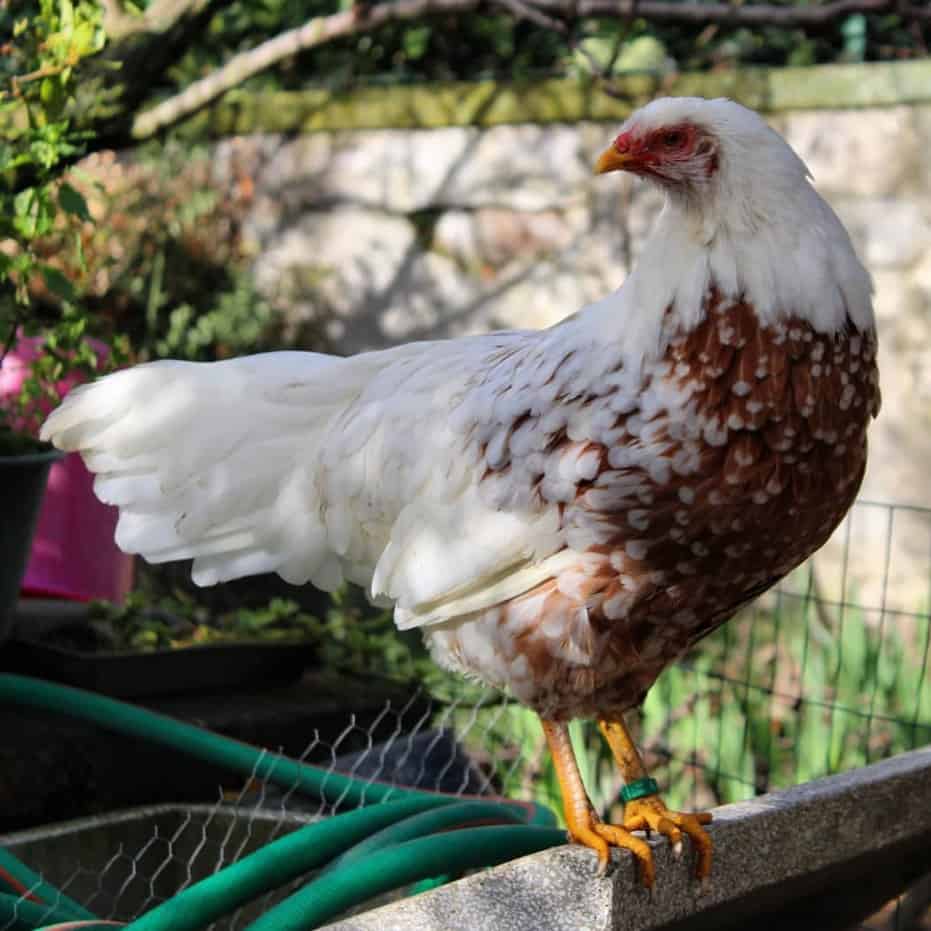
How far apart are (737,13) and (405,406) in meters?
1.79

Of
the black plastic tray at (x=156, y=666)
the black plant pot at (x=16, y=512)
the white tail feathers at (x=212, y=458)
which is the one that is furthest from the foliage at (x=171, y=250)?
the white tail feathers at (x=212, y=458)

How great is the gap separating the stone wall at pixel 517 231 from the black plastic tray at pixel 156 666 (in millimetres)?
1387

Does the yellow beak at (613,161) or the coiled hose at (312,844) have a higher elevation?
the yellow beak at (613,161)

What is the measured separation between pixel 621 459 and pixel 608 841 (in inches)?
18.8

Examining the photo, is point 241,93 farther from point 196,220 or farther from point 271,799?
point 271,799

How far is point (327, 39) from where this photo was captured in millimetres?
3279

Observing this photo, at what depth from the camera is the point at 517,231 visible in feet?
12.6

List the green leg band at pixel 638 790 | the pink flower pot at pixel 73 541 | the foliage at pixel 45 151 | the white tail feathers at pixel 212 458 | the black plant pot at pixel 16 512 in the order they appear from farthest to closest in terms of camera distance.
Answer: the pink flower pot at pixel 73 541 → the black plant pot at pixel 16 512 → the foliage at pixel 45 151 → the white tail feathers at pixel 212 458 → the green leg band at pixel 638 790

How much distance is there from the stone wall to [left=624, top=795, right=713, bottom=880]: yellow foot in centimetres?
177

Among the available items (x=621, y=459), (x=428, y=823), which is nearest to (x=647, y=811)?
(x=428, y=823)

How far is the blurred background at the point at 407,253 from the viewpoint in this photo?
2650 mm

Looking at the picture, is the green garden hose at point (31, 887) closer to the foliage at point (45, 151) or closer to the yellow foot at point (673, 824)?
the yellow foot at point (673, 824)

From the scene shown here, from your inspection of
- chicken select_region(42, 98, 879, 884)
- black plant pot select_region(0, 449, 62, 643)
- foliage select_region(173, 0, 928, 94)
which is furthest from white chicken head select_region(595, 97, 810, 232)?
foliage select_region(173, 0, 928, 94)

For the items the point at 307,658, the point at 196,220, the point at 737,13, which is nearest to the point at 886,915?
the point at 307,658
